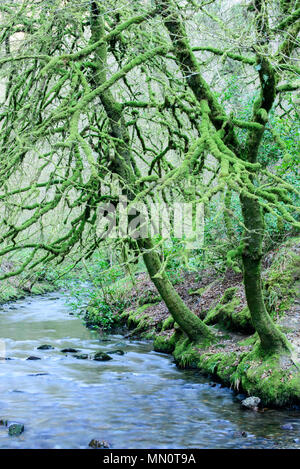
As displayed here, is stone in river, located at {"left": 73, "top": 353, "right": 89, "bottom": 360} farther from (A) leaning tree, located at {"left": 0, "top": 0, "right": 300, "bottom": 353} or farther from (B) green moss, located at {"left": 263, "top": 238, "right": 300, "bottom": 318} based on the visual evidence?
(B) green moss, located at {"left": 263, "top": 238, "right": 300, "bottom": 318}

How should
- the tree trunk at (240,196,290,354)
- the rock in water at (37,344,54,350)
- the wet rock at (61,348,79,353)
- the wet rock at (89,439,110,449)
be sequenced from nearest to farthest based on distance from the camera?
the wet rock at (89,439,110,449) < the tree trunk at (240,196,290,354) < the wet rock at (61,348,79,353) < the rock in water at (37,344,54,350)

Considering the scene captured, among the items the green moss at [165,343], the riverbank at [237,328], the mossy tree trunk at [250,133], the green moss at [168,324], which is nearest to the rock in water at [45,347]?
the riverbank at [237,328]

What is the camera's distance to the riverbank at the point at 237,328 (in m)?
7.67

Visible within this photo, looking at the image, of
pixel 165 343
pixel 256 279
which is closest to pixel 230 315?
pixel 165 343

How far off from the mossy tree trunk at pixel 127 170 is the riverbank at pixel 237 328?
483mm

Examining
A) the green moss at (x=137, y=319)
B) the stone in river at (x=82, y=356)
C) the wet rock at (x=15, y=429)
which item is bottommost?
the wet rock at (x=15, y=429)

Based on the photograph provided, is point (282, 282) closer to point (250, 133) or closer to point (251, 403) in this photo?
point (251, 403)

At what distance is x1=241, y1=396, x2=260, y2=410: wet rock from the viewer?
7.56 meters

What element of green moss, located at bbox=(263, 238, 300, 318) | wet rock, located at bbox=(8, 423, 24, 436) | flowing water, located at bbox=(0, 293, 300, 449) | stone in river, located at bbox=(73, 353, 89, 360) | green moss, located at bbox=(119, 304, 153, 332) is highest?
green moss, located at bbox=(263, 238, 300, 318)

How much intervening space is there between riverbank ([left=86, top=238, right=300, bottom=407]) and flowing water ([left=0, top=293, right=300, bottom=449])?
293mm

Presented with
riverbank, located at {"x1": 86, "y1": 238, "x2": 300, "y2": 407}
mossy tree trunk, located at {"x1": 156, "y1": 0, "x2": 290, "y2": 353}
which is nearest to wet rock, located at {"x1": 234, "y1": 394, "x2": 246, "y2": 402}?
riverbank, located at {"x1": 86, "y1": 238, "x2": 300, "y2": 407}

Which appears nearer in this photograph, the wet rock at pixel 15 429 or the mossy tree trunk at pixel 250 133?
the mossy tree trunk at pixel 250 133

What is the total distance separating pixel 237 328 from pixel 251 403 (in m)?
2.61

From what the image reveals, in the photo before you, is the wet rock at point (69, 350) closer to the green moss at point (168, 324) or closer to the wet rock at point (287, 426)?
the green moss at point (168, 324)
